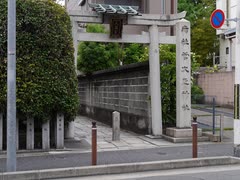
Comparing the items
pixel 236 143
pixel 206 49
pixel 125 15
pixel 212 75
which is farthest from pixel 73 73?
pixel 206 49

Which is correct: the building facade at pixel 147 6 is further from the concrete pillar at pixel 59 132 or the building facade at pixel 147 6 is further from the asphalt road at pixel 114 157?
the asphalt road at pixel 114 157

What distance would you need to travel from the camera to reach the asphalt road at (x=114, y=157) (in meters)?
9.79

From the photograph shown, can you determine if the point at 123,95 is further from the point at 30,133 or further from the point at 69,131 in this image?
the point at 30,133

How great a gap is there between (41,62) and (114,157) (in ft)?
11.4

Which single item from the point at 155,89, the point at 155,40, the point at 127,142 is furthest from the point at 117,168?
the point at 155,40

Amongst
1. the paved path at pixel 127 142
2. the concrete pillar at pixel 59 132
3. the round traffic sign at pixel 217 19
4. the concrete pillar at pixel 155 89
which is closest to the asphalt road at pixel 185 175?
the paved path at pixel 127 142

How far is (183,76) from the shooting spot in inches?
548

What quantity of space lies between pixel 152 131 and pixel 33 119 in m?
4.75

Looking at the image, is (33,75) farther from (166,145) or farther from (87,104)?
(87,104)

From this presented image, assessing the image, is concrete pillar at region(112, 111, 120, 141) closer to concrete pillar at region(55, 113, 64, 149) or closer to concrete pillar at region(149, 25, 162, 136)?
concrete pillar at region(149, 25, 162, 136)

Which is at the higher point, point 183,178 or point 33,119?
point 33,119

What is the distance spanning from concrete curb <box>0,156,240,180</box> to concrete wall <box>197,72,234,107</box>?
17688 millimetres

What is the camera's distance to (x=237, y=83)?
10586mm

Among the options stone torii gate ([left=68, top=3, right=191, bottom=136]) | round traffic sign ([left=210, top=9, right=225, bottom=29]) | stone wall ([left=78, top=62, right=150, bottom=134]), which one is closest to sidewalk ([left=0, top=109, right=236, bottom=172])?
stone torii gate ([left=68, top=3, right=191, bottom=136])
